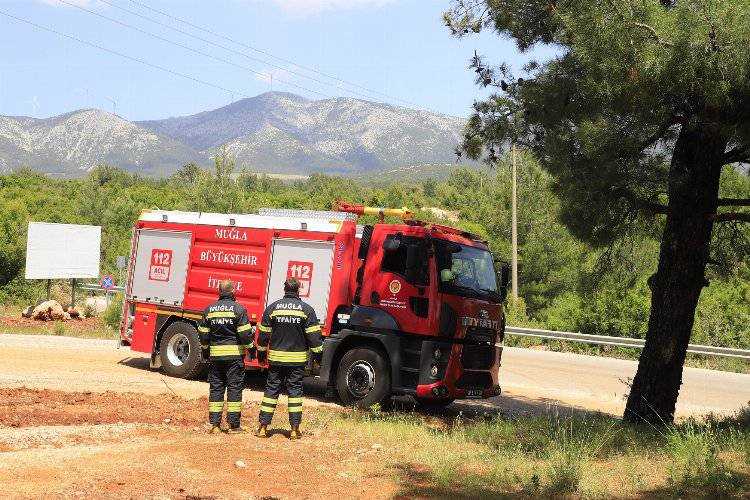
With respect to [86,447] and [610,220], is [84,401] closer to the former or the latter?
[86,447]

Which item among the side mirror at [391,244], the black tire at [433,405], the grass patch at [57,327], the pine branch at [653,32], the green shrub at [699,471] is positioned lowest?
the grass patch at [57,327]

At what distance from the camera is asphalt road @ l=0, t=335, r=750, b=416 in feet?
44.8

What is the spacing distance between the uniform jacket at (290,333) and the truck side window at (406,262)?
102 inches

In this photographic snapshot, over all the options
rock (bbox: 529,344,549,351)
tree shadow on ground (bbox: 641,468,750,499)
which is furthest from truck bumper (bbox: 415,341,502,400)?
rock (bbox: 529,344,549,351)

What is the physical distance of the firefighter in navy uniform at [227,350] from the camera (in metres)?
10.2

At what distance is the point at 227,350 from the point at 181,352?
190 inches

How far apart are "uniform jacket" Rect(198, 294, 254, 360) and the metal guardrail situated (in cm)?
1477

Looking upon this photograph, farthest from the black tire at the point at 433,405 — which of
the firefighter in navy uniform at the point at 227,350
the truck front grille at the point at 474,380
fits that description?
the firefighter in navy uniform at the point at 227,350

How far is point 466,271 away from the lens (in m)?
12.7

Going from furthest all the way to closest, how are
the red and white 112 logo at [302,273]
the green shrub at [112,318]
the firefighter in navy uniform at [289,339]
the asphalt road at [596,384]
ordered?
1. the green shrub at [112,318]
2. the asphalt road at [596,384]
3. the red and white 112 logo at [302,273]
4. the firefighter in navy uniform at [289,339]

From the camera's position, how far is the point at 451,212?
89438 millimetres

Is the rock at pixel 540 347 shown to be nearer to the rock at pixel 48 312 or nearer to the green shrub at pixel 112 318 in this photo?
the green shrub at pixel 112 318

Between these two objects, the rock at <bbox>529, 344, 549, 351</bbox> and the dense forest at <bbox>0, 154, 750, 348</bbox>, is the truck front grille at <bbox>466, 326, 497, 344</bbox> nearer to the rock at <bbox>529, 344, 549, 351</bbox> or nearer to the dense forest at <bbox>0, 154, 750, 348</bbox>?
the dense forest at <bbox>0, 154, 750, 348</bbox>

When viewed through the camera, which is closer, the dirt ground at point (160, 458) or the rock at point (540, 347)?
the dirt ground at point (160, 458)
